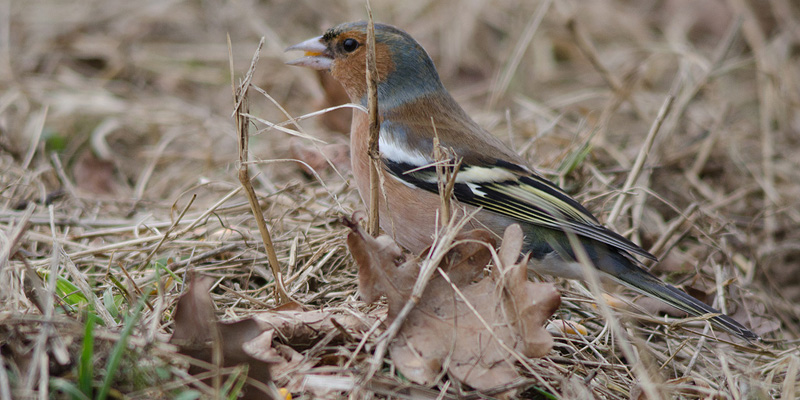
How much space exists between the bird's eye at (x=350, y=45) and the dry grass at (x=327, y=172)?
72 cm

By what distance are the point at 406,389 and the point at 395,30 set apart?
6.96 feet

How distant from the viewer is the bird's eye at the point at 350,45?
11.7ft

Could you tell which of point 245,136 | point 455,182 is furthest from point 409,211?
point 245,136

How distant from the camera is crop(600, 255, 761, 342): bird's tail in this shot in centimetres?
271

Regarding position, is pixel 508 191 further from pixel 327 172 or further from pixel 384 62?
pixel 327 172

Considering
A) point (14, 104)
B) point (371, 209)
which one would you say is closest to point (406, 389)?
point (371, 209)

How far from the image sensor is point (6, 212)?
11.2ft

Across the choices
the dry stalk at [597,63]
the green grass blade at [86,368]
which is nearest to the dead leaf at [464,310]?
the green grass blade at [86,368]

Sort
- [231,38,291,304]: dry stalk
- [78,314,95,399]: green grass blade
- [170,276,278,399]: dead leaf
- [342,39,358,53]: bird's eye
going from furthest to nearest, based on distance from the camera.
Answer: [342,39,358,53]: bird's eye
[231,38,291,304]: dry stalk
[170,276,278,399]: dead leaf
[78,314,95,399]: green grass blade

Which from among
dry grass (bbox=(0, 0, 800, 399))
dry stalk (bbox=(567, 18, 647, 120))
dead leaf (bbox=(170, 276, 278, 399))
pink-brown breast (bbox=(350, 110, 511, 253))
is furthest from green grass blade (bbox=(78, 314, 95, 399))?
dry stalk (bbox=(567, 18, 647, 120))

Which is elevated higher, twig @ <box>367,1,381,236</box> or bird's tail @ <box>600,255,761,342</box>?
twig @ <box>367,1,381,236</box>

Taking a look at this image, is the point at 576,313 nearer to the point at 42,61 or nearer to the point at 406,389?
the point at 406,389

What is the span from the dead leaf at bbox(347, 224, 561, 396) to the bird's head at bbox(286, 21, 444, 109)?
1.47m

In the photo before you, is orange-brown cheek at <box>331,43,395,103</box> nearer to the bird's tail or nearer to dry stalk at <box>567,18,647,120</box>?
the bird's tail
